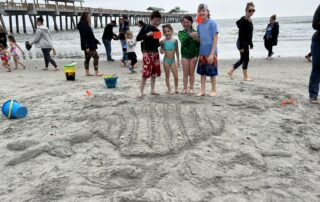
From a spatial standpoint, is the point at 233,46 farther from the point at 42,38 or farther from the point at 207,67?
the point at 207,67

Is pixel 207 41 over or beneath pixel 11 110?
over

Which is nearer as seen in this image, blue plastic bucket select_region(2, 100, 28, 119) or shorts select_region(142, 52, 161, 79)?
blue plastic bucket select_region(2, 100, 28, 119)

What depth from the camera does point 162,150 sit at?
2961 millimetres

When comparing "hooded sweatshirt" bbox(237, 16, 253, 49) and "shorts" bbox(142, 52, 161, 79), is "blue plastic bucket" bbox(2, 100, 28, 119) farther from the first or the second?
"hooded sweatshirt" bbox(237, 16, 253, 49)

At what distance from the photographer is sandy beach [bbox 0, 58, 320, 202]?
2.34 m

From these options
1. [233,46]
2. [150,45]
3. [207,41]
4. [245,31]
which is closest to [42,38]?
[150,45]

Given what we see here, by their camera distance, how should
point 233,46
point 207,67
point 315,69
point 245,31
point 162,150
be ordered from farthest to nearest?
point 233,46 → point 245,31 → point 207,67 → point 315,69 → point 162,150

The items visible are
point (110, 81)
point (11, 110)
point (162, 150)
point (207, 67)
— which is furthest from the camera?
point (110, 81)

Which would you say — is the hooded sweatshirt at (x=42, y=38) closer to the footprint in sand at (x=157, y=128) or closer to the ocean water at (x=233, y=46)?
the ocean water at (x=233, y=46)

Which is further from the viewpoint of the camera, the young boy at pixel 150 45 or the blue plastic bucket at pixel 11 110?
the young boy at pixel 150 45

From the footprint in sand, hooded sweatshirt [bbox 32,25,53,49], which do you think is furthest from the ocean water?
the footprint in sand

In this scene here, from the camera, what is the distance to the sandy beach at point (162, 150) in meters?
2.34

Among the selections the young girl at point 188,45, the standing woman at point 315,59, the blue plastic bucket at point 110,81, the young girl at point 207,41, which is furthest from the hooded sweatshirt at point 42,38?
the standing woman at point 315,59

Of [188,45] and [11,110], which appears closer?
[11,110]
